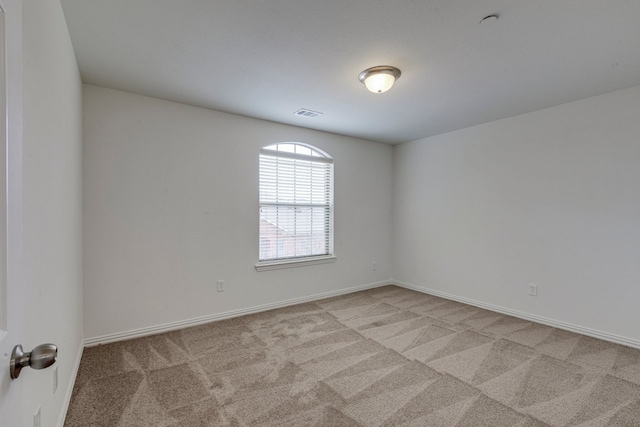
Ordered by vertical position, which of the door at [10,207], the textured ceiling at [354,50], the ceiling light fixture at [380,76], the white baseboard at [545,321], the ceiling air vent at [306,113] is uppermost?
the textured ceiling at [354,50]

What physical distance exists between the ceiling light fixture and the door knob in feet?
8.36

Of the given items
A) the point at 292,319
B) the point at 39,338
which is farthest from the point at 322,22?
the point at 292,319

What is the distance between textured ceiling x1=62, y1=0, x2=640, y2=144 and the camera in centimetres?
181

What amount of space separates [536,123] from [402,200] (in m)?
2.14

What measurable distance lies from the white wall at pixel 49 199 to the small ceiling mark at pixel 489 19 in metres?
2.34

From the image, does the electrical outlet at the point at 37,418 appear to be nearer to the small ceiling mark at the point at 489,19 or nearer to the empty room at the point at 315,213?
the empty room at the point at 315,213

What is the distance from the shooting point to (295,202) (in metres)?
4.20

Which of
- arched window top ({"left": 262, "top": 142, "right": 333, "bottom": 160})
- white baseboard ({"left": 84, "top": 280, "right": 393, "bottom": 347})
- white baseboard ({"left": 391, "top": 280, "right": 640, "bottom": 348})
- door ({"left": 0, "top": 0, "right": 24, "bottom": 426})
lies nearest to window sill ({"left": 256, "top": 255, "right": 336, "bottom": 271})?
white baseboard ({"left": 84, "top": 280, "right": 393, "bottom": 347})

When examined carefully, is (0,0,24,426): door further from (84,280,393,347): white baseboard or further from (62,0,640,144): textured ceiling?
(84,280,393,347): white baseboard

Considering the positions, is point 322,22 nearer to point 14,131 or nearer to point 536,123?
point 14,131

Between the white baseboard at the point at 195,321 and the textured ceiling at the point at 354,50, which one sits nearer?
the textured ceiling at the point at 354,50

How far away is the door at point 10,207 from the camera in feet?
1.91

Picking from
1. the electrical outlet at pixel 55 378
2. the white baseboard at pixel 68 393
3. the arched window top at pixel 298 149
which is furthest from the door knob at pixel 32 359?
the arched window top at pixel 298 149

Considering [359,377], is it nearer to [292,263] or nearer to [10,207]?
Result: [292,263]
